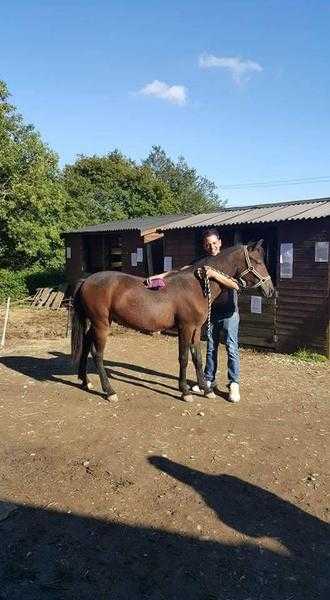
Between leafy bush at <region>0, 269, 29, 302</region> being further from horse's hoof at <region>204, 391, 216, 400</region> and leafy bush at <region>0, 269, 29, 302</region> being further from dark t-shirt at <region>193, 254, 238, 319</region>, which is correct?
horse's hoof at <region>204, 391, 216, 400</region>

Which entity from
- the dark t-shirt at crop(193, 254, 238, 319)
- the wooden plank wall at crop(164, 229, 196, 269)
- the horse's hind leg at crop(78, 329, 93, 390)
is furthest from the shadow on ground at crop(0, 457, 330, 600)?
the wooden plank wall at crop(164, 229, 196, 269)

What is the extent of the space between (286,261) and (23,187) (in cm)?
1416

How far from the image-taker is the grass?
8.81m

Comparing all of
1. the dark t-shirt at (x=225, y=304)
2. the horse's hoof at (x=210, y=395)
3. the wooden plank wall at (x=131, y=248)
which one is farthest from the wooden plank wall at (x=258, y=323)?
the wooden plank wall at (x=131, y=248)

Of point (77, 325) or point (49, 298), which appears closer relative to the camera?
point (77, 325)

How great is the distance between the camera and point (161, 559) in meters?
2.98

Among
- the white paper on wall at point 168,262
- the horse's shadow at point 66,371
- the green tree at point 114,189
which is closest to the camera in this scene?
the horse's shadow at point 66,371

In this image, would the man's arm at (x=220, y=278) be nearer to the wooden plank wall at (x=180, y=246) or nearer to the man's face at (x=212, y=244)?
the man's face at (x=212, y=244)

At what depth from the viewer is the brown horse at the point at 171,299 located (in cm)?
625

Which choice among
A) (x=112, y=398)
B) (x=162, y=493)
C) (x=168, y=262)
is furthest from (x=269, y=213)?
(x=162, y=493)

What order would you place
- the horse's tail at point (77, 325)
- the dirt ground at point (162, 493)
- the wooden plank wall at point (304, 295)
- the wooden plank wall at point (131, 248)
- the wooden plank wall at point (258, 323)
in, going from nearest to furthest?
the dirt ground at point (162, 493)
the horse's tail at point (77, 325)
the wooden plank wall at point (304, 295)
the wooden plank wall at point (258, 323)
the wooden plank wall at point (131, 248)

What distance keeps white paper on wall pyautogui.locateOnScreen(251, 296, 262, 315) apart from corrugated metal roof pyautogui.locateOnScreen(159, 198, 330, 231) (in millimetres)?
1721

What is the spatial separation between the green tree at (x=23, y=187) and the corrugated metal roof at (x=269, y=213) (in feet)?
34.1

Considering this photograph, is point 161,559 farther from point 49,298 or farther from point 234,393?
point 49,298
